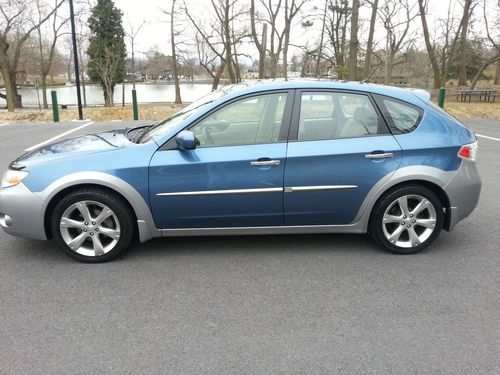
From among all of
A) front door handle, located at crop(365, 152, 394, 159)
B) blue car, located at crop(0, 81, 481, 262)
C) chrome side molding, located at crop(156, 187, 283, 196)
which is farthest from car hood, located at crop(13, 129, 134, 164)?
front door handle, located at crop(365, 152, 394, 159)

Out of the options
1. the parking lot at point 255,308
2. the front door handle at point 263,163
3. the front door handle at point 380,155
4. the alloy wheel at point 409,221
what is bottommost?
the parking lot at point 255,308

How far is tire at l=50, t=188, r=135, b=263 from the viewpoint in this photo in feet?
11.9

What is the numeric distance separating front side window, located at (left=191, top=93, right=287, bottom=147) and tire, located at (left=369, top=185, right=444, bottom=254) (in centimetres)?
115

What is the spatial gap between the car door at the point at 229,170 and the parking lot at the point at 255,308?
429mm

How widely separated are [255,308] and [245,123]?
1.62 metres

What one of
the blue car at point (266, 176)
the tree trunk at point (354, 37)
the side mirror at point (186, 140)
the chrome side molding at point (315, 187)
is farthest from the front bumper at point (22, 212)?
the tree trunk at point (354, 37)

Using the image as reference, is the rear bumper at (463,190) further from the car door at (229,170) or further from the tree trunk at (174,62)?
the tree trunk at (174,62)

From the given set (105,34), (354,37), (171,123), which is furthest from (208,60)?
(171,123)

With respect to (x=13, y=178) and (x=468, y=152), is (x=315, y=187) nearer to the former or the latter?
(x=468, y=152)

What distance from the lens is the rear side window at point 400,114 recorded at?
12.6 ft

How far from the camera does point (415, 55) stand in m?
44.0

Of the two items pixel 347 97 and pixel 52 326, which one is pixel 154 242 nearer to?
pixel 52 326

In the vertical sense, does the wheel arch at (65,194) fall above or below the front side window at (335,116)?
below

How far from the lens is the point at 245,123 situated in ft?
12.6
